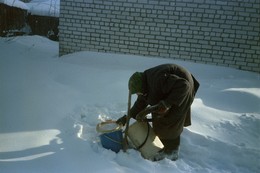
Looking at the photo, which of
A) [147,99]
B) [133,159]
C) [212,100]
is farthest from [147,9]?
[133,159]

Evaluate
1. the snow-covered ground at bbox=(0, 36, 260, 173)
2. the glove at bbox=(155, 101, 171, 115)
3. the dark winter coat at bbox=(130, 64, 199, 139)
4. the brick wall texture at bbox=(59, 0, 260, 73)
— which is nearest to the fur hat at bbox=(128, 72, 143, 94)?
the dark winter coat at bbox=(130, 64, 199, 139)

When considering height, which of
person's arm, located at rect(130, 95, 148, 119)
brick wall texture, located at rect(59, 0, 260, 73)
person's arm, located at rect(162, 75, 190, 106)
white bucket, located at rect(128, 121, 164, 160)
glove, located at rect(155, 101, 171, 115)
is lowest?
white bucket, located at rect(128, 121, 164, 160)

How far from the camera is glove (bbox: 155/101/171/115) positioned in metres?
3.12

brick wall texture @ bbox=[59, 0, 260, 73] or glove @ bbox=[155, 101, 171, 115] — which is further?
brick wall texture @ bbox=[59, 0, 260, 73]

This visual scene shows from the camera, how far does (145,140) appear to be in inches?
134

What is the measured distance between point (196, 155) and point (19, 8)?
10486 millimetres

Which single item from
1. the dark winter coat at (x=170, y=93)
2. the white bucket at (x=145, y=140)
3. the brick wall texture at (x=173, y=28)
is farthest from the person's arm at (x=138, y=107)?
the brick wall texture at (x=173, y=28)

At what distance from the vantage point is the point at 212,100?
505 centimetres

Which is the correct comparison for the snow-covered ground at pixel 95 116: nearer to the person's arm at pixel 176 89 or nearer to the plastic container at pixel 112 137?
the plastic container at pixel 112 137

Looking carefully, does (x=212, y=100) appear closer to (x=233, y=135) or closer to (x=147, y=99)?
(x=233, y=135)

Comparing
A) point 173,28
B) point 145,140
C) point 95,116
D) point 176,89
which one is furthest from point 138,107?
point 173,28

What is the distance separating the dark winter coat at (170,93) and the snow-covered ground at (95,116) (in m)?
0.41

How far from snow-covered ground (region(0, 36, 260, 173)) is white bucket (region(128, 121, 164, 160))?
11 centimetres

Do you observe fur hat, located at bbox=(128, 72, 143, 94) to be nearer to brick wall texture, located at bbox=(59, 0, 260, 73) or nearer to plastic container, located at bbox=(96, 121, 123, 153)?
plastic container, located at bbox=(96, 121, 123, 153)
